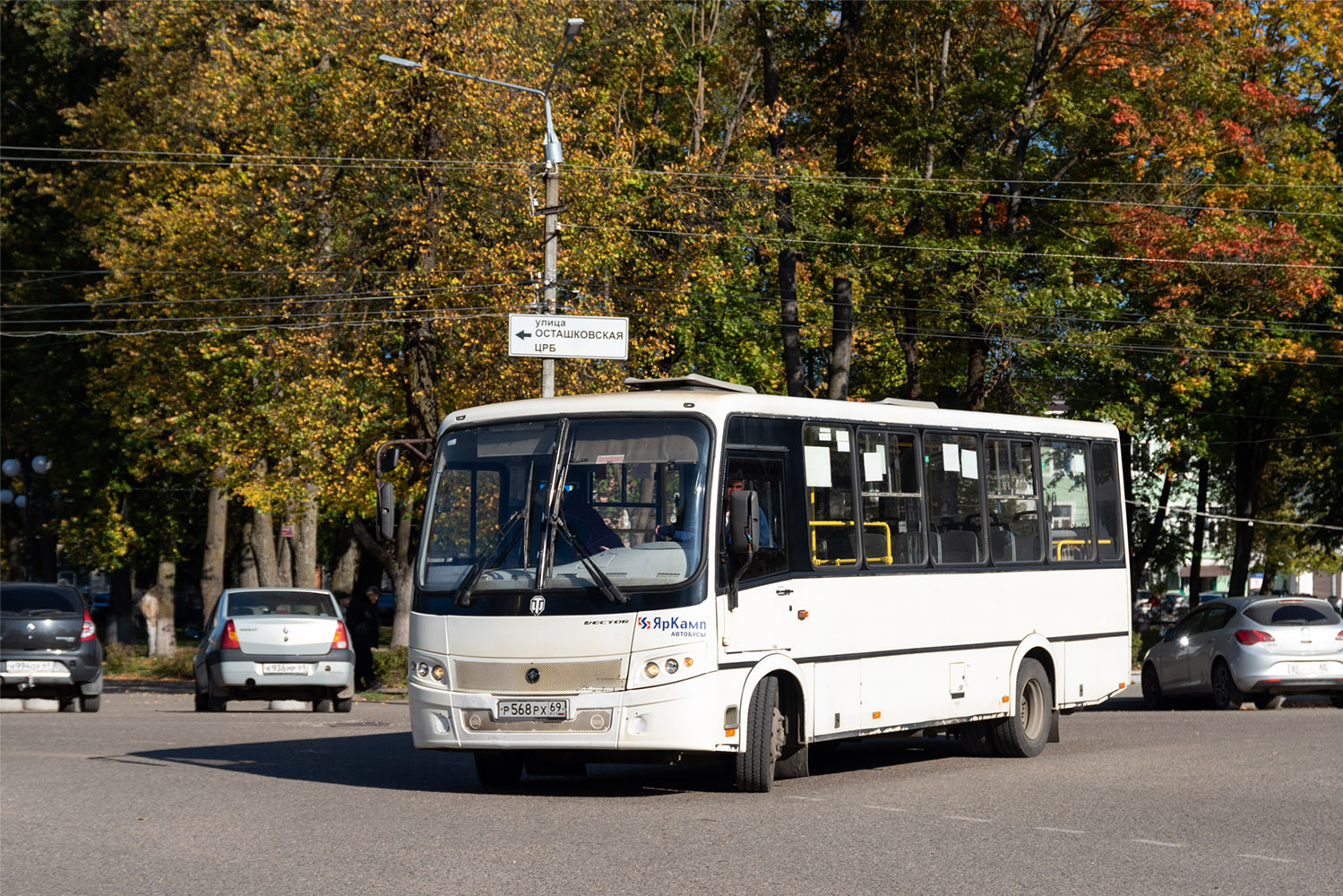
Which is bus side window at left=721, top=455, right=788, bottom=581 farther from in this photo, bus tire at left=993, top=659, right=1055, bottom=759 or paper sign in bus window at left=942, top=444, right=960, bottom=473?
bus tire at left=993, top=659, right=1055, bottom=759

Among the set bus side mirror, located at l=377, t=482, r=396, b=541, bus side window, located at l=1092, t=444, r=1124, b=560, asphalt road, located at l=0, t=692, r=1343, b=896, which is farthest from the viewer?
bus side window, located at l=1092, t=444, r=1124, b=560

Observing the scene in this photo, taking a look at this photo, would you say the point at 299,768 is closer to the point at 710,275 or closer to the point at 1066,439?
the point at 1066,439

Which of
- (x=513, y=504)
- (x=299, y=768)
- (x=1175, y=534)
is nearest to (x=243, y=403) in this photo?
(x=299, y=768)

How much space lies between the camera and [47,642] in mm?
23188

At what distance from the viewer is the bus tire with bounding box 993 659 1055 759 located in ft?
51.0

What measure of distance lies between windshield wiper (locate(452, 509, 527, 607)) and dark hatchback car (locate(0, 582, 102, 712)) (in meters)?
12.7

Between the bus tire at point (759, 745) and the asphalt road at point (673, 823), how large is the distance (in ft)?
0.52

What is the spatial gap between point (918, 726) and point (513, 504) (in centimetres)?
398

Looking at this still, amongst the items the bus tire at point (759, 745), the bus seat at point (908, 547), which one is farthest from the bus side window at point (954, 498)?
the bus tire at point (759, 745)

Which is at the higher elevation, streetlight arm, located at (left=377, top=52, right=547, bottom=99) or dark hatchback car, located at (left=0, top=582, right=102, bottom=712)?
streetlight arm, located at (left=377, top=52, right=547, bottom=99)

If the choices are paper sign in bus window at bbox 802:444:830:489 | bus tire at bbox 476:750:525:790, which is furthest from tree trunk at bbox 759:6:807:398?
bus tire at bbox 476:750:525:790

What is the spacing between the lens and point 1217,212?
3525cm

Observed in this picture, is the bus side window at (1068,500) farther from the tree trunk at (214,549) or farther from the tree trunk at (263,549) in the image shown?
the tree trunk at (214,549)

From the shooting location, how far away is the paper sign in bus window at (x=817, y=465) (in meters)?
13.3
